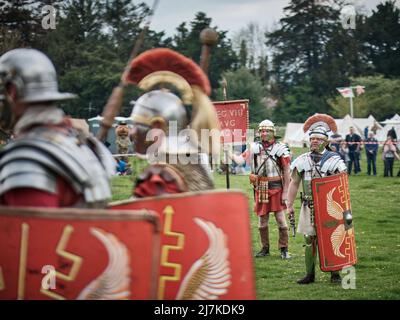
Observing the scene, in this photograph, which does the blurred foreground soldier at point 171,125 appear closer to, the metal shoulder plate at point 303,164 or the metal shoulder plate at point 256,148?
the metal shoulder plate at point 303,164

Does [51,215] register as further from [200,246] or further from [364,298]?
[364,298]

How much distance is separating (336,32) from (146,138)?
57.7 m

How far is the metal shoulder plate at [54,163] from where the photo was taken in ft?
11.1

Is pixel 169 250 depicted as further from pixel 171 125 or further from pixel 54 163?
pixel 171 125

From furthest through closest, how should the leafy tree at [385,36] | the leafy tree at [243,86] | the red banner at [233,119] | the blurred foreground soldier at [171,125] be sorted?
the leafy tree at [385,36], the leafy tree at [243,86], the red banner at [233,119], the blurred foreground soldier at [171,125]

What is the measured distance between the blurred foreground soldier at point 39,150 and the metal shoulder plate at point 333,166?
4.62 metres

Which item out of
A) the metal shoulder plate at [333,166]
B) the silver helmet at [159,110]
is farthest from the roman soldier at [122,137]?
the silver helmet at [159,110]

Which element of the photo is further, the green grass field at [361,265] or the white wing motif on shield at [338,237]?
the white wing motif on shield at [338,237]

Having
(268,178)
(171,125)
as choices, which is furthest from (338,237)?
(171,125)

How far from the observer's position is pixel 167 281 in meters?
3.72

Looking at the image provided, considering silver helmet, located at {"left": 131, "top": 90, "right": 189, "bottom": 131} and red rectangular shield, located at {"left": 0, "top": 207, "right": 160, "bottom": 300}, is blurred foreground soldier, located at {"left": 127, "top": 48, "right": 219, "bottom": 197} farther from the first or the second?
red rectangular shield, located at {"left": 0, "top": 207, "right": 160, "bottom": 300}

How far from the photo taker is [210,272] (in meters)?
3.75

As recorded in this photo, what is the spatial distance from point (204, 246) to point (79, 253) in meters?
0.72

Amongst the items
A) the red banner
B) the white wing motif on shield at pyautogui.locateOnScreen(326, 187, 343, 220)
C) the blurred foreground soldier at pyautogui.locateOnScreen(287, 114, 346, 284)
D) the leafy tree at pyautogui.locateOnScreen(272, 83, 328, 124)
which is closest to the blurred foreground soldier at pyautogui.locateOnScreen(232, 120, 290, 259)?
the red banner
